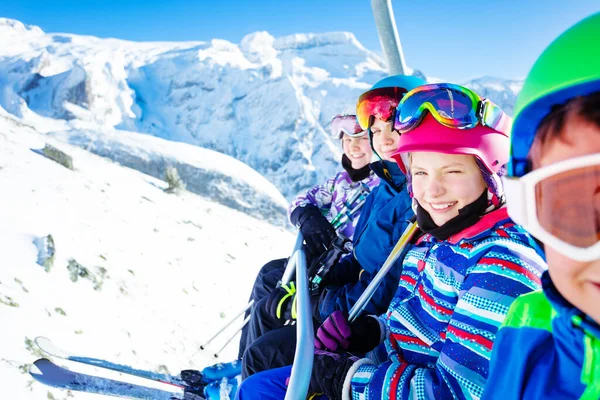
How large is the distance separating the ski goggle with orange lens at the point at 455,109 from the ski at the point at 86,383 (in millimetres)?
2113

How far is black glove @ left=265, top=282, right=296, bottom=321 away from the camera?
2.42 meters

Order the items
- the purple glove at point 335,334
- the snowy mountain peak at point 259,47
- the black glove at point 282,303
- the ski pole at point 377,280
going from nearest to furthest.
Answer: the purple glove at point 335,334 < the ski pole at point 377,280 < the black glove at point 282,303 < the snowy mountain peak at point 259,47

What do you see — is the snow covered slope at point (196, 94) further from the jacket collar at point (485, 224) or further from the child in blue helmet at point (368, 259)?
the jacket collar at point (485, 224)

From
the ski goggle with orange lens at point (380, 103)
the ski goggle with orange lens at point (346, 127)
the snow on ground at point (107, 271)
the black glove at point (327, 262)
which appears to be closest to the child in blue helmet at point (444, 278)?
the ski goggle with orange lens at point (380, 103)

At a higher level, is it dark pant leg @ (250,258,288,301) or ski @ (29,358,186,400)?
dark pant leg @ (250,258,288,301)

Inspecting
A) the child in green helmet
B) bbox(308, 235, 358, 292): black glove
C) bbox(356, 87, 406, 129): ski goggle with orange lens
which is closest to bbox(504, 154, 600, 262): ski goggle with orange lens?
the child in green helmet

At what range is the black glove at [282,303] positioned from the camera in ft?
7.95

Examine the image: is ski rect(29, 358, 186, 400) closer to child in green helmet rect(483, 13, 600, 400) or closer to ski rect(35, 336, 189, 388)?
ski rect(35, 336, 189, 388)

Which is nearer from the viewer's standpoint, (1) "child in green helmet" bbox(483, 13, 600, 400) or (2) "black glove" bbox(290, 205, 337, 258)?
(1) "child in green helmet" bbox(483, 13, 600, 400)

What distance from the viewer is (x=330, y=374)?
1.46 m

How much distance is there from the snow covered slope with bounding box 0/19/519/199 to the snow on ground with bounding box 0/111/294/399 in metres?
53.7

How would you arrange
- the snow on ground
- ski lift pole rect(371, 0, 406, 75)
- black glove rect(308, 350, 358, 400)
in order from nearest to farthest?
A: black glove rect(308, 350, 358, 400), ski lift pole rect(371, 0, 406, 75), the snow on ground

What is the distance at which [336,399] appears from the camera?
1433mm

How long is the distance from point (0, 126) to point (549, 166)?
10.3m
